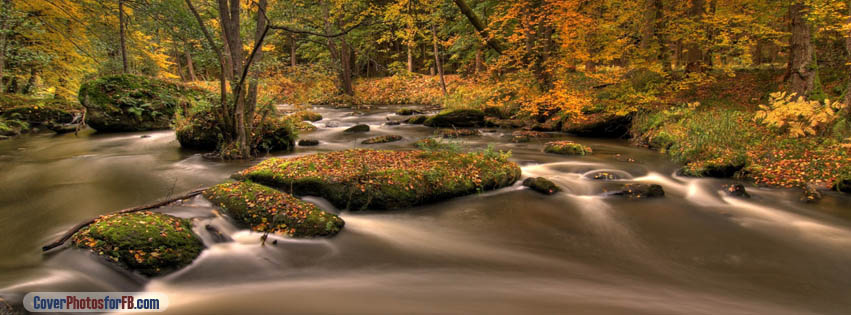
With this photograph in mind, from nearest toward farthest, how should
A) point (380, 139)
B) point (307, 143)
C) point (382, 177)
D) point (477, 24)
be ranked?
point (382, 177), point (307, 143), point (380, 139), point (477, 24)

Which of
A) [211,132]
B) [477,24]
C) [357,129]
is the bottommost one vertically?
[357,129]

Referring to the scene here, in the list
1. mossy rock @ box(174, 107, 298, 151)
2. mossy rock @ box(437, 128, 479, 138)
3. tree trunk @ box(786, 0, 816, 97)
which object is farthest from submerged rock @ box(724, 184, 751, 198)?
mossy rock @ box(174, 107, 298, 151)

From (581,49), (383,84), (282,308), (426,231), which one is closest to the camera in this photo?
(282,308)

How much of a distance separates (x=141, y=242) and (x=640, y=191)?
6887mm

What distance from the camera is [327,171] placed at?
5961 mm

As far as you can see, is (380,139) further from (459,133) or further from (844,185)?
(844,185)

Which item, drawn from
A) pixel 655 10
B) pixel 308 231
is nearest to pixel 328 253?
pixel 308 231

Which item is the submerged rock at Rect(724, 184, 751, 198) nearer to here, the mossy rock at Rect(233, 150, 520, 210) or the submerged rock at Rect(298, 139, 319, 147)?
the mossy rock at Rect(233, 150, 520, 210)

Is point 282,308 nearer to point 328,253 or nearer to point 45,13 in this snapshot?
point 328,253

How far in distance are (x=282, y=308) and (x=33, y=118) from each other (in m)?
15.3

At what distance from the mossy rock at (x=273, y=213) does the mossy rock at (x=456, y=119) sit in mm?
10976

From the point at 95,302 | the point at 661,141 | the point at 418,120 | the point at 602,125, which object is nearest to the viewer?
the point at 95,302

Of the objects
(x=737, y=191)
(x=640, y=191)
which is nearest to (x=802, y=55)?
(x=737, y=191)

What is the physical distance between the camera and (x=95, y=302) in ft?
9.95
